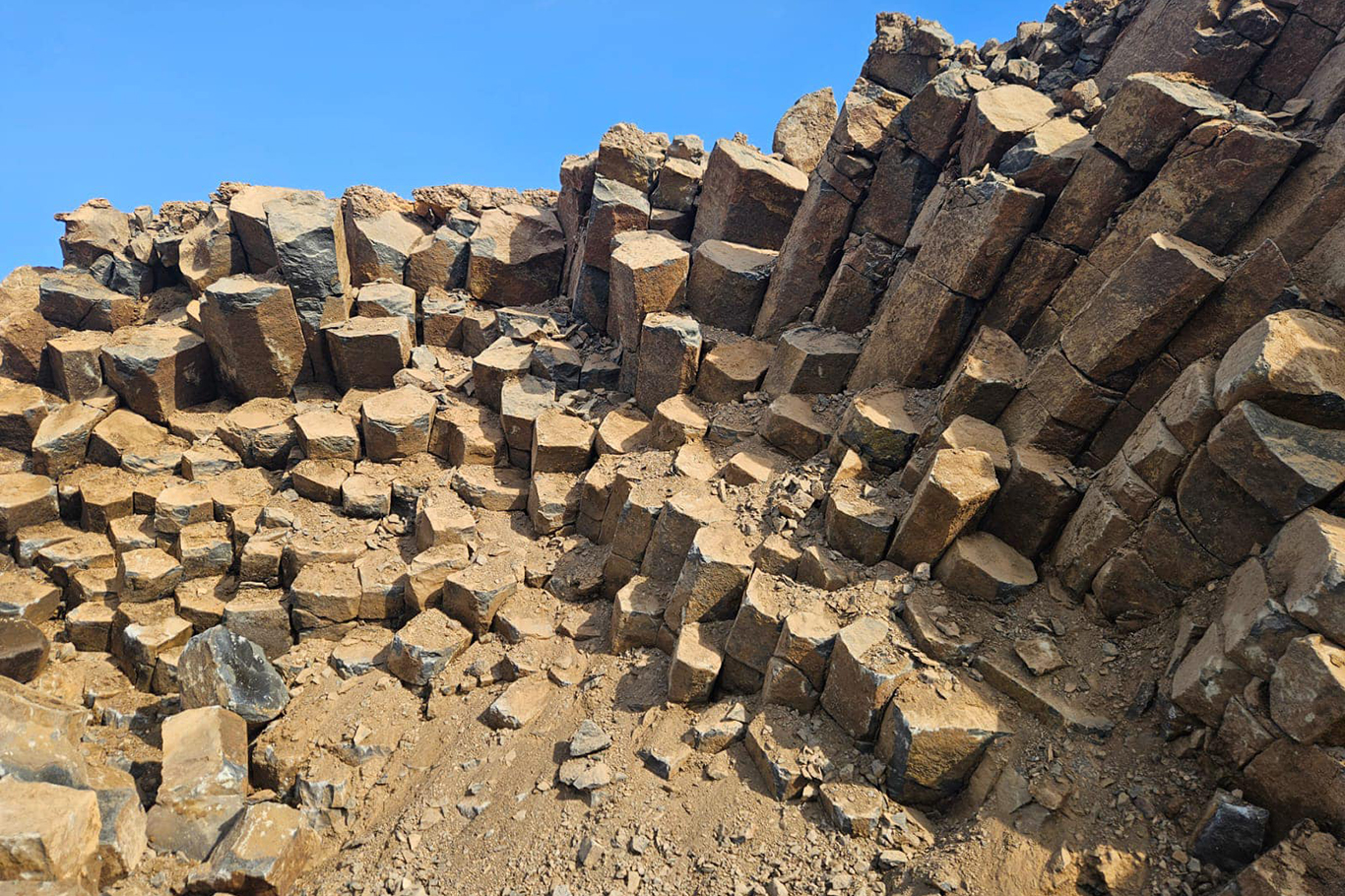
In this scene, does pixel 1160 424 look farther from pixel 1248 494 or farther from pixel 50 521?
pixel 50 521

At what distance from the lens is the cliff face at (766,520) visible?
17.2ft

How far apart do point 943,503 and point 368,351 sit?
8.66 m

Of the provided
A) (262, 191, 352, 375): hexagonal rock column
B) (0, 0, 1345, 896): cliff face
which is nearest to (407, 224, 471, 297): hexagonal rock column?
(0, 0, 1345, 896): cliff face

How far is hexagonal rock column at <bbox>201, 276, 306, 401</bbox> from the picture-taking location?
34.9 ft

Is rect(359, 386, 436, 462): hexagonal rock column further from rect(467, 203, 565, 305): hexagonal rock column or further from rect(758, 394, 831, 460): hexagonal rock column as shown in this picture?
rect(758, 394, 831, 460): hexagonal rock column

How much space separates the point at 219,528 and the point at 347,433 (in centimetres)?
204

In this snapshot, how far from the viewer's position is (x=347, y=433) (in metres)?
10.3

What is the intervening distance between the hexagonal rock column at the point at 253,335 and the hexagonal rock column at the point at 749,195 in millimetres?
6632

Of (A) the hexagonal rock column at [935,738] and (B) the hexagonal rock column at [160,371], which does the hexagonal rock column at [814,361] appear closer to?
(A) the hexagonal rock column at [935,738]

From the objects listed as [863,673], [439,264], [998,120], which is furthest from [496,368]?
[998,120]

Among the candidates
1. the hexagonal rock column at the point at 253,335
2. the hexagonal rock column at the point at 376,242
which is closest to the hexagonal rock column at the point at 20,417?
the hexagonal rock column at the point at 253,335

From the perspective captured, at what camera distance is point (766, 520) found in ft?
24.9

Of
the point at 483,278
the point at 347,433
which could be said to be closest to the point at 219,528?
the point at 347,433

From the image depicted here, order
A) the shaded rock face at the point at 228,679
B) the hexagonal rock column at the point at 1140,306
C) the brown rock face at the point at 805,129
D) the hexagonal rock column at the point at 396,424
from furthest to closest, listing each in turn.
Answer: the brown rock face at the point at 805,129 → the hexagonal rock column at the point at 396,424 → the shaded rock face at the point at 228,679 → the hexagonal rock column at the point at 1140,306
